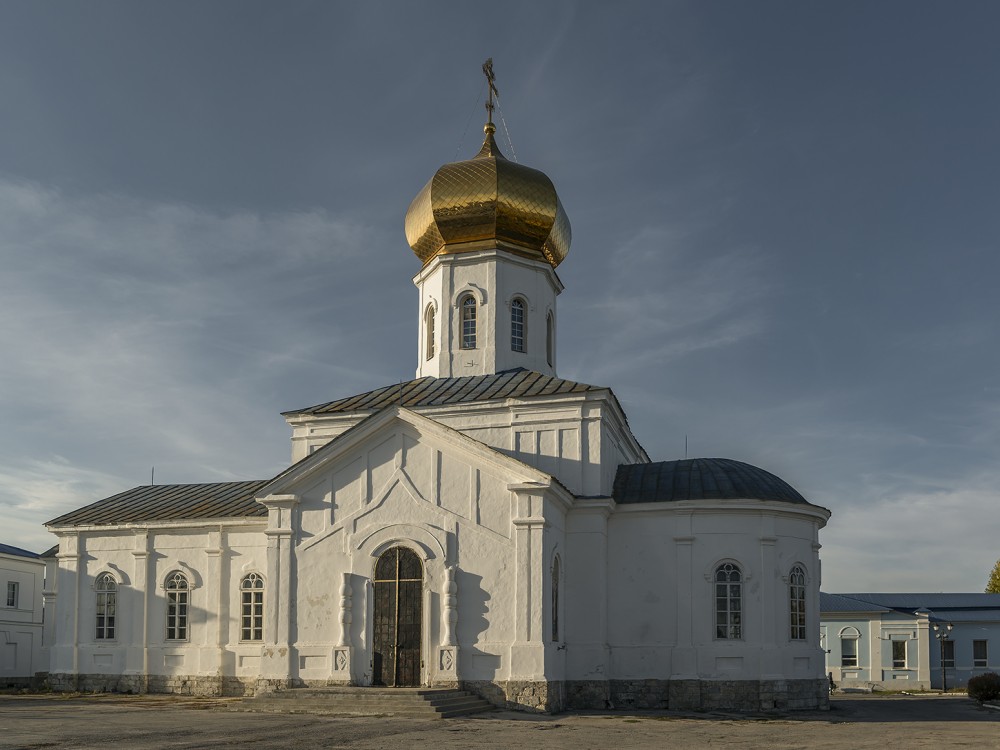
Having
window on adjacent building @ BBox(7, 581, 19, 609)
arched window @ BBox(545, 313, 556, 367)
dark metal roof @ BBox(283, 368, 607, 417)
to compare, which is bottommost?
window on adjacent building @ BBox(7, 581, 19, 609)

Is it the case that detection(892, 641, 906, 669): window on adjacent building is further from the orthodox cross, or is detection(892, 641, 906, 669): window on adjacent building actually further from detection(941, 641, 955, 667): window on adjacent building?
the orthodox cross

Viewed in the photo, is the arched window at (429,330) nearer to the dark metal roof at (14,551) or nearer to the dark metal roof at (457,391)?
the dark metal roof at (457,391)

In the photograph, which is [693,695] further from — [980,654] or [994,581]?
[994,581]

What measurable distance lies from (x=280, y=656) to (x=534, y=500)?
5.70 metres

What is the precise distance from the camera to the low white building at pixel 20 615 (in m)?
34.5

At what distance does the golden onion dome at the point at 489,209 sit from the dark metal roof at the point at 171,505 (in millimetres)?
7218

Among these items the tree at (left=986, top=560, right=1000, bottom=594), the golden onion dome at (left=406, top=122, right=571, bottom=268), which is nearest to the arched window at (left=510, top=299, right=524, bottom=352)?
the golden onion dome at (left=406, top=122, right=571, bottom=268)

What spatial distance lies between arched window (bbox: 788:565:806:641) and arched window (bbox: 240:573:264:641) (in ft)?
37.2

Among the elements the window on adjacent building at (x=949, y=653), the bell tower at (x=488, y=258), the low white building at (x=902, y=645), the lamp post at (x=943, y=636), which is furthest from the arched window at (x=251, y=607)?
the window on adjacent building at (x=949, y=653)

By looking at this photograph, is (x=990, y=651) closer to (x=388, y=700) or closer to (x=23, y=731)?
(x=388, y=700)

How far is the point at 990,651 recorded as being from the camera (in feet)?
133

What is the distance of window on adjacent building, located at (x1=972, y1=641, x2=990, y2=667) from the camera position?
133 ft

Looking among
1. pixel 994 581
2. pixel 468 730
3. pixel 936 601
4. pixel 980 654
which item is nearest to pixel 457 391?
pixel 468 730

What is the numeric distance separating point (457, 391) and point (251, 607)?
671 centimetres
